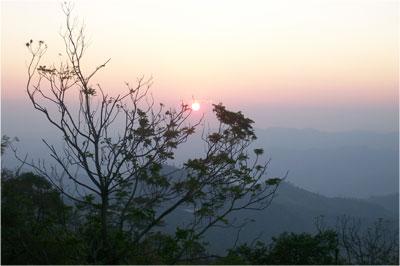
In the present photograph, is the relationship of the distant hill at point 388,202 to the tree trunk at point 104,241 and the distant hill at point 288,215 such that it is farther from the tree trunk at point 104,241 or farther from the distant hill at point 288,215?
the tree trunk at point 104,241

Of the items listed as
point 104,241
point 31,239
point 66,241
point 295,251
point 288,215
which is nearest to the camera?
point 66,241

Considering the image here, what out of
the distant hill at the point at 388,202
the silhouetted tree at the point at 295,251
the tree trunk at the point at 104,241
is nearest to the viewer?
the tree trunk at the point at 104,241

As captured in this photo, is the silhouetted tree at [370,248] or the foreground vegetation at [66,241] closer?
the foreground vegetation at [66,241]

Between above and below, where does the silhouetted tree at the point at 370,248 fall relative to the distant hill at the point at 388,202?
below

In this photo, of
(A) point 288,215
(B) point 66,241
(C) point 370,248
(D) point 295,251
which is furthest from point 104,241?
(A) point 288,215

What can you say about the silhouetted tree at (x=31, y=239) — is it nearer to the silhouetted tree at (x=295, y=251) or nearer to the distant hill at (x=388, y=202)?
the silhouetted tree at (x=295, y=251)

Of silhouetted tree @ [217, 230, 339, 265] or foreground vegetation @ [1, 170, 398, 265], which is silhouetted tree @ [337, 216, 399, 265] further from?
foreground vegetation @ [1, 170, 398, 265]

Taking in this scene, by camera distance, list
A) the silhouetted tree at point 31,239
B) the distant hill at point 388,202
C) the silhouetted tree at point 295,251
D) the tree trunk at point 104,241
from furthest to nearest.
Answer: the distant hill at point 388,202, the silhouetted tree at point 295,251, the tree trunk at point 104,241, the silhouetted tree at point 31,239

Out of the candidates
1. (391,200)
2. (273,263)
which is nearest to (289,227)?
(391,200)

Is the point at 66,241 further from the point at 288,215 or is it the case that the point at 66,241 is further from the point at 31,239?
the point at 288,215

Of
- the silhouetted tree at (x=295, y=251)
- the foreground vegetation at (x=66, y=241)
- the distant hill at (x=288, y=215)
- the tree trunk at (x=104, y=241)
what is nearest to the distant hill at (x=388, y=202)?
the distant hill at (x=288, y=215)

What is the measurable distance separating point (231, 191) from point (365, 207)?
160m

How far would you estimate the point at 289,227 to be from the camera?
390ft

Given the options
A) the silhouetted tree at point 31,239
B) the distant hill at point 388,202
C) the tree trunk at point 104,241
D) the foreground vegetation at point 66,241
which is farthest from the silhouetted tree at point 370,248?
the distant hill at point 388,202
